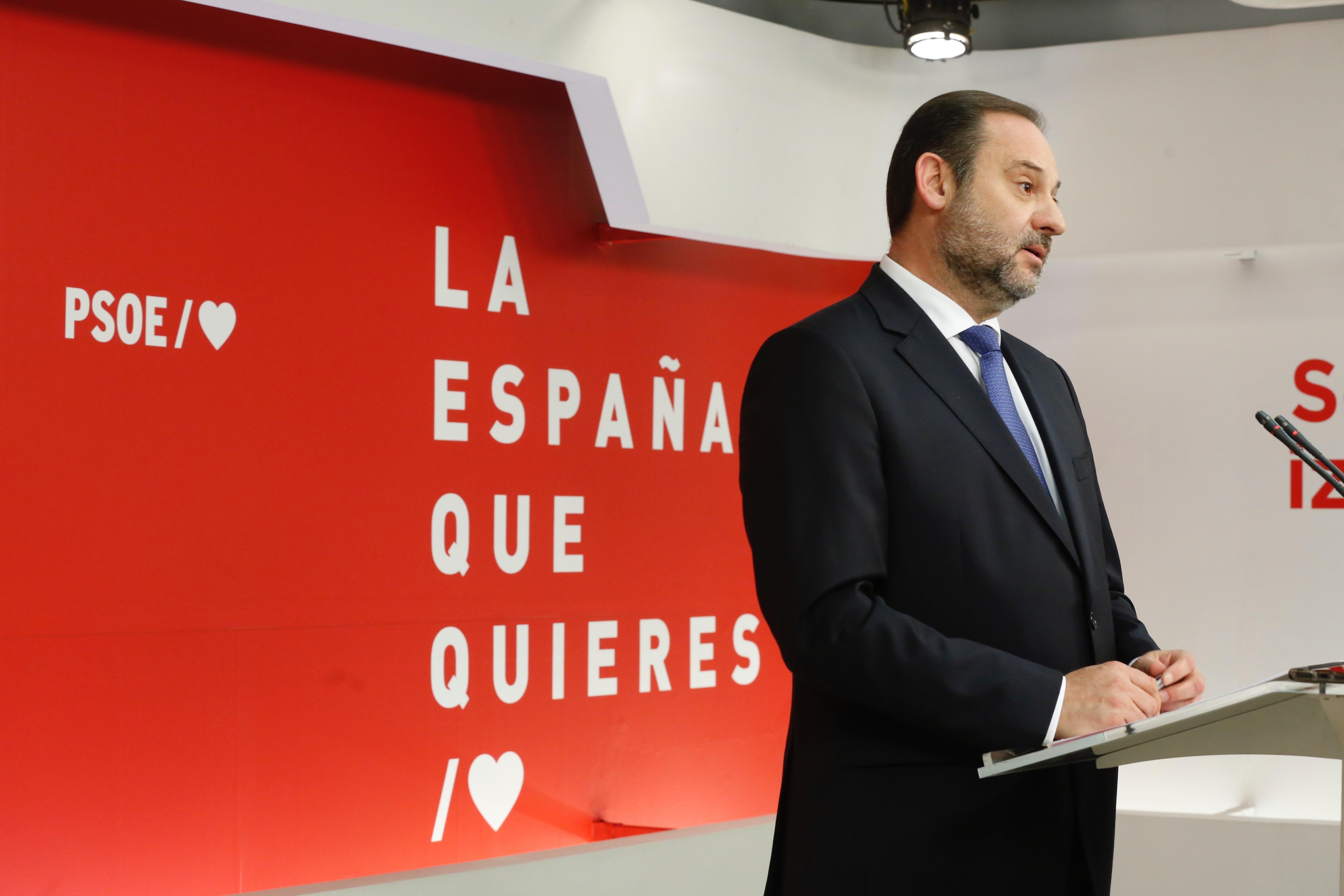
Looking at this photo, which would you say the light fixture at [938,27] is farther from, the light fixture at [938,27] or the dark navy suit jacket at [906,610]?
the dark navy suit jacket at [906,610]

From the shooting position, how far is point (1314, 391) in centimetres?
383

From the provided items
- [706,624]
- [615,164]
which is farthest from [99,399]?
[706,624]

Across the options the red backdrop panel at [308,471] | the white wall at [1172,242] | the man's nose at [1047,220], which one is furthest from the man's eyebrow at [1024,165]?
the white wall at [1172,242]

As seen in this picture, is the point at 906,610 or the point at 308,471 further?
the point at 308,471

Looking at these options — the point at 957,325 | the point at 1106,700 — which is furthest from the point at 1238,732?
the point at 957,325

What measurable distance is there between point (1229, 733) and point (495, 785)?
95.7 inches

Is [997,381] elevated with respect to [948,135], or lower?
lower

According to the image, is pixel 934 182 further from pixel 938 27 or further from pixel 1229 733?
pixel 938 27

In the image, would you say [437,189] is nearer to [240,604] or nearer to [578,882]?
[240,604]

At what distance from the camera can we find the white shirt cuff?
1083 mm

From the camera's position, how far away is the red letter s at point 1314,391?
3.81 metres

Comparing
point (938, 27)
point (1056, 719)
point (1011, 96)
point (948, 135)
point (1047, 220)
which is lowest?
point (1056, 719)

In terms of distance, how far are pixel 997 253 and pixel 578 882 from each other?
6.36ft

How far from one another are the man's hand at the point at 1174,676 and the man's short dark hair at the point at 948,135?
1.85 feet
